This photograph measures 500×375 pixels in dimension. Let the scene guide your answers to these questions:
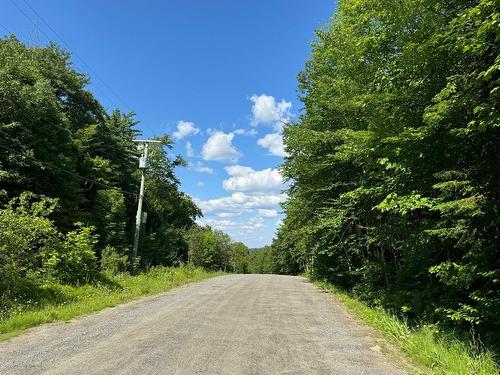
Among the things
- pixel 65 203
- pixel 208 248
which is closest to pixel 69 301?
pixel 65 203

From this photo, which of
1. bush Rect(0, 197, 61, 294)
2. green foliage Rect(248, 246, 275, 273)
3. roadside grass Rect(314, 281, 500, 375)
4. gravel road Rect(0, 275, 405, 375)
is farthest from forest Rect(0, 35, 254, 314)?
green foliage Rect(248, 246, 275, 273)

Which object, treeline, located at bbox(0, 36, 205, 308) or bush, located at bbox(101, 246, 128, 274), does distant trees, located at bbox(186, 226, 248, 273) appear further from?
bush, located at bbox(101, 246, 128, 274)

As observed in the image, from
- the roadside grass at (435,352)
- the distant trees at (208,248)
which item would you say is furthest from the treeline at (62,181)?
the roadside grass at (435,352)

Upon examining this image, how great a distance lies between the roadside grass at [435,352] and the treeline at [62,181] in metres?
9.04

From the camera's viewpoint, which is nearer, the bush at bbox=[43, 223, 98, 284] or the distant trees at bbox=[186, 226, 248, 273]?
the bush at bbox=[43, 223, 98, 284]

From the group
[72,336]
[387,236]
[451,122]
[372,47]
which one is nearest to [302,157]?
[387,236]

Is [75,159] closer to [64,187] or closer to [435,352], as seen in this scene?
[64,187]

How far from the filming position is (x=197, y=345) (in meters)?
7.28

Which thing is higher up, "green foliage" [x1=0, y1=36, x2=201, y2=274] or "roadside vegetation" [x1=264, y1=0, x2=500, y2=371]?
"green foliage" [x1=0, y1=36, x2=201, y2=274]

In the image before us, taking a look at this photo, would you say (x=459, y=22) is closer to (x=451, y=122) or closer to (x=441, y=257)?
(x=451, y=122)

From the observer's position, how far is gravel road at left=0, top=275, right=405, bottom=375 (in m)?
5.96

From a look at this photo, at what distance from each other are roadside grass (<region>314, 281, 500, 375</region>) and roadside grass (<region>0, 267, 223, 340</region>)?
7.51 metres

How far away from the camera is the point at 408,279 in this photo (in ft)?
39.8

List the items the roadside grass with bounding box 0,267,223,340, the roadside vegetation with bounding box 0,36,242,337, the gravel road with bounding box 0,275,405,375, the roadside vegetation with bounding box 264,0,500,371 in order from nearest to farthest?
the gravel road with bounding box 0,275,405,375 < the roadside vegetation with bounding box 264,0,500,371 < the roadside grass with bounding box 0,267,223,340 < the roadside vegetation with bounding box 0,36,242,337
